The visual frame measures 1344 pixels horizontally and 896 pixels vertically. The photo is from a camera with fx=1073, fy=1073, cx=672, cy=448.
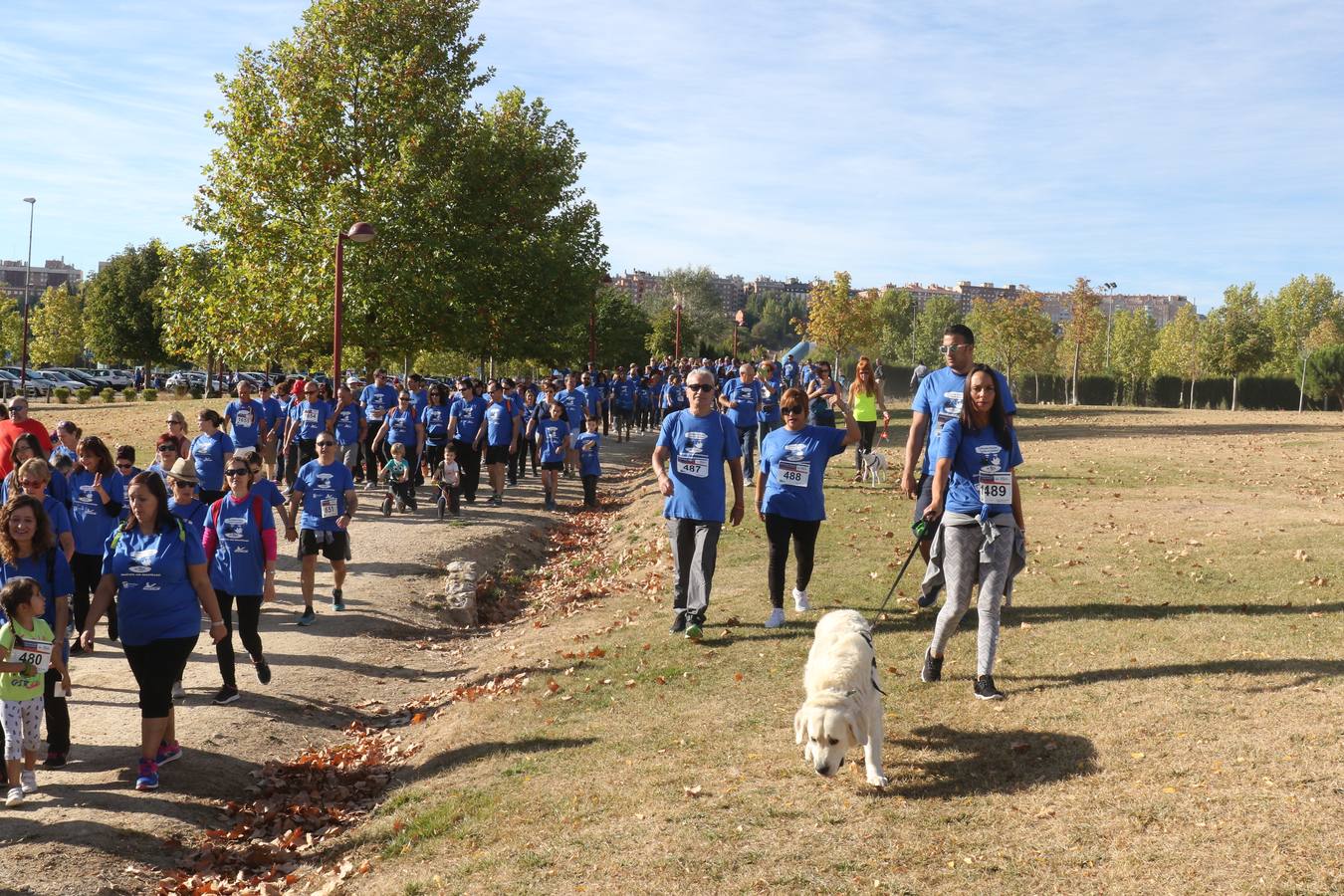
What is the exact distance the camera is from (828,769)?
5547 millimetres

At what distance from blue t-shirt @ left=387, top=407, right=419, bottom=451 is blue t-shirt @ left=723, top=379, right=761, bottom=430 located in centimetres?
553

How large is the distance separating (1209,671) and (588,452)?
13527 millimetres

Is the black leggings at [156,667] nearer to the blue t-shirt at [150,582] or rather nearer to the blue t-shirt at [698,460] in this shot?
the blue t-shirt at [150,582]

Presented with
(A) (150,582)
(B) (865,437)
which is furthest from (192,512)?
(B) (865,437)

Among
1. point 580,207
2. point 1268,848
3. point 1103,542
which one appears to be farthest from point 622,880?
point 580,207

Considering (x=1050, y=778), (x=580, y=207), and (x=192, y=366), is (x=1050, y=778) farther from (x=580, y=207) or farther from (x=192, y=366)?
(x=192, y=366)

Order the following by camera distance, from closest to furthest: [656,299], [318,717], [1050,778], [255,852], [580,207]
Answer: [1050,778]
[255,852]
[318,717]
[580,207]
[656,299]

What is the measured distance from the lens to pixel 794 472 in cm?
880

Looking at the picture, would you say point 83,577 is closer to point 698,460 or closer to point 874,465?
point 698,460

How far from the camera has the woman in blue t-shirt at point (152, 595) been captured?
6.76 meters

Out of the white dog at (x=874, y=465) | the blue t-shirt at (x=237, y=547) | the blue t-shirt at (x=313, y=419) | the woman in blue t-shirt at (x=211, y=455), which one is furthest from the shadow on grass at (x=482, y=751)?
the white dog at (x=874, y=465)

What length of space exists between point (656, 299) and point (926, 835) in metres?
126

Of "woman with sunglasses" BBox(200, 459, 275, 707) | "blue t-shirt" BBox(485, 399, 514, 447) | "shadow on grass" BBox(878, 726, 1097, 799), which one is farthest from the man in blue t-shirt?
"shadow on grass" BBox(878, 726, 1097, 799)

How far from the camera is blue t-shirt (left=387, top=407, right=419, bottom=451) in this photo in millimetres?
18578
